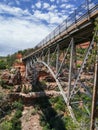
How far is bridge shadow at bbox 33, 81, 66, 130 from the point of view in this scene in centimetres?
4483

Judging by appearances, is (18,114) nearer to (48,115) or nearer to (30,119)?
(30,119)

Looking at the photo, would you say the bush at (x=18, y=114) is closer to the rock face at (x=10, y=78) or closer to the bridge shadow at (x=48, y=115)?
the bridge shadow at (x=48, y=115)

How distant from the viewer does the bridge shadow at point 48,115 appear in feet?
147

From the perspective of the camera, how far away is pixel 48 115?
163ft

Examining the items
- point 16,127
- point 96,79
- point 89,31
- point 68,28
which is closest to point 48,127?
point 16,127

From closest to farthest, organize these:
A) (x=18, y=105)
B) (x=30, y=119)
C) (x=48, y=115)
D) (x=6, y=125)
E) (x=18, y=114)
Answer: (x=6, y=125) < (x=30, y=119) < (x=48, y=115) < (x=18, y=114) < (x=18, y=105)

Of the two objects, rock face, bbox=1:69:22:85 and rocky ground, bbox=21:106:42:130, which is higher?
rock face, bbox=1:69:22:85

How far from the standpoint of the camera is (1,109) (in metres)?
53.4

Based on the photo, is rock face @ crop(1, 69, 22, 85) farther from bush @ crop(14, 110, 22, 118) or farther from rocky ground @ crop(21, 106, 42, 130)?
bush @ crop(14, 110, 22, 118)

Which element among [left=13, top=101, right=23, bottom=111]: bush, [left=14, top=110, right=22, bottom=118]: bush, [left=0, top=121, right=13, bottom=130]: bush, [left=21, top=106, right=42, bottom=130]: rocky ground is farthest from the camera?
[left=13, top=101, right=23, bottom=111]: bush

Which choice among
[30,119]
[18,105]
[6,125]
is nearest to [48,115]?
[30,119]

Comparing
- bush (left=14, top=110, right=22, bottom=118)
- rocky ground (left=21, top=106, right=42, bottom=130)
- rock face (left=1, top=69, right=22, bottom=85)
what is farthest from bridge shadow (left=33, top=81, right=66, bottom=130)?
rock face (left=1, top=69, right=22, bottom=85)

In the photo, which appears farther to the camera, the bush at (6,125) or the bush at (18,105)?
the bush at (18,105)

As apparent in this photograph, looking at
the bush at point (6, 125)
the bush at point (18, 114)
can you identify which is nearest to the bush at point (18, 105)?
the bush at point (18, 114)
